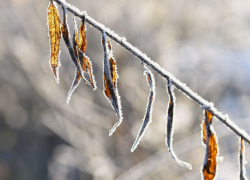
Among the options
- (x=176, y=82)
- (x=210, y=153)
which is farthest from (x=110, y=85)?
(x=210, y=153)

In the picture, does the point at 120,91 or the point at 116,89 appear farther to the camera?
the point at 120,91

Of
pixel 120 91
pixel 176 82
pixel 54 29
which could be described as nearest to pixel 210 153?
pixel 176 82

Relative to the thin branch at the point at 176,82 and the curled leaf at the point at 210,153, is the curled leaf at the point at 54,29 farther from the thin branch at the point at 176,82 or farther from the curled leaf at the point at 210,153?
the curled leaf at the point at 210,153

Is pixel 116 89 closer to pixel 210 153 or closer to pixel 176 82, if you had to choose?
pixel 176 82

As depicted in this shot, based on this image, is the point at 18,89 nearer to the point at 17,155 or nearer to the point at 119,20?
the point at 17,155

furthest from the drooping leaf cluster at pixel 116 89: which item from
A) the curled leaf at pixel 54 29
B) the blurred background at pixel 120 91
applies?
the blurred background at pixel 120 91

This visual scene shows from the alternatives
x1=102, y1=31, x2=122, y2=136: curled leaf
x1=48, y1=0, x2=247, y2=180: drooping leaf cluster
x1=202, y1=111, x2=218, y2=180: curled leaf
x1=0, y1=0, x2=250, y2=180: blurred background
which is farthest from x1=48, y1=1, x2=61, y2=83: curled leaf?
x1=0, y1=0, x2=250, y2=180: blurred background

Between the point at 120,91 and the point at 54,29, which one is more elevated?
the point at 120,91
